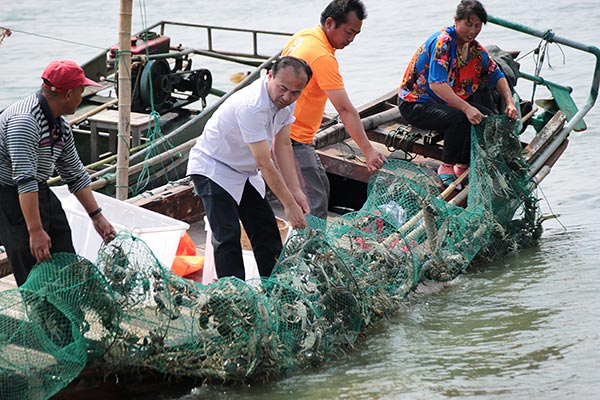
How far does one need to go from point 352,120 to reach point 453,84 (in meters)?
1.78

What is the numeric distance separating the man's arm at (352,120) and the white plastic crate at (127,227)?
4.08 feet

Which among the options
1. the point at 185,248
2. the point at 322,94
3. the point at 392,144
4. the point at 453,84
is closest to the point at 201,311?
the point at 185,248

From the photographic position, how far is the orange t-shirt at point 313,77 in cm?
630

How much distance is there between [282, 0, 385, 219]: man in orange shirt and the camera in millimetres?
6312

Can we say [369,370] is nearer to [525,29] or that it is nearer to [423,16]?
[525,29]

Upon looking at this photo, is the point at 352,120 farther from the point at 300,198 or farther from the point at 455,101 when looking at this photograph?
the point at 455,101

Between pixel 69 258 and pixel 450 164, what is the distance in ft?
12.7

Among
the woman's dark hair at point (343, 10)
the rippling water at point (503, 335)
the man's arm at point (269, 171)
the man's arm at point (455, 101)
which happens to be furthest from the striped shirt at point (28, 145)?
the man's arm at point (455, 101)

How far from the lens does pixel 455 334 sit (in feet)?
20.1

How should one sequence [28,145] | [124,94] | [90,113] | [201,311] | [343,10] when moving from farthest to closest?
[90,113] < [124,94] < [343,10] < [201,311] < [28,145]

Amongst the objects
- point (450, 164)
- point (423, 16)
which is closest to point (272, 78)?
point (450, 164)

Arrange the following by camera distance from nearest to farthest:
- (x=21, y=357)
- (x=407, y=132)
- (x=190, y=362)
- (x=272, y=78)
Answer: (x=21, y=357), (x=190, y=362), (x=272, y=78), (x=407, y=132)

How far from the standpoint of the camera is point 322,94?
6527 millimetres

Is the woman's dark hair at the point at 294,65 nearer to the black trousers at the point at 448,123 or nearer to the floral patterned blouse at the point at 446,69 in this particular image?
the floral patterned blouse at the point at 446,69
